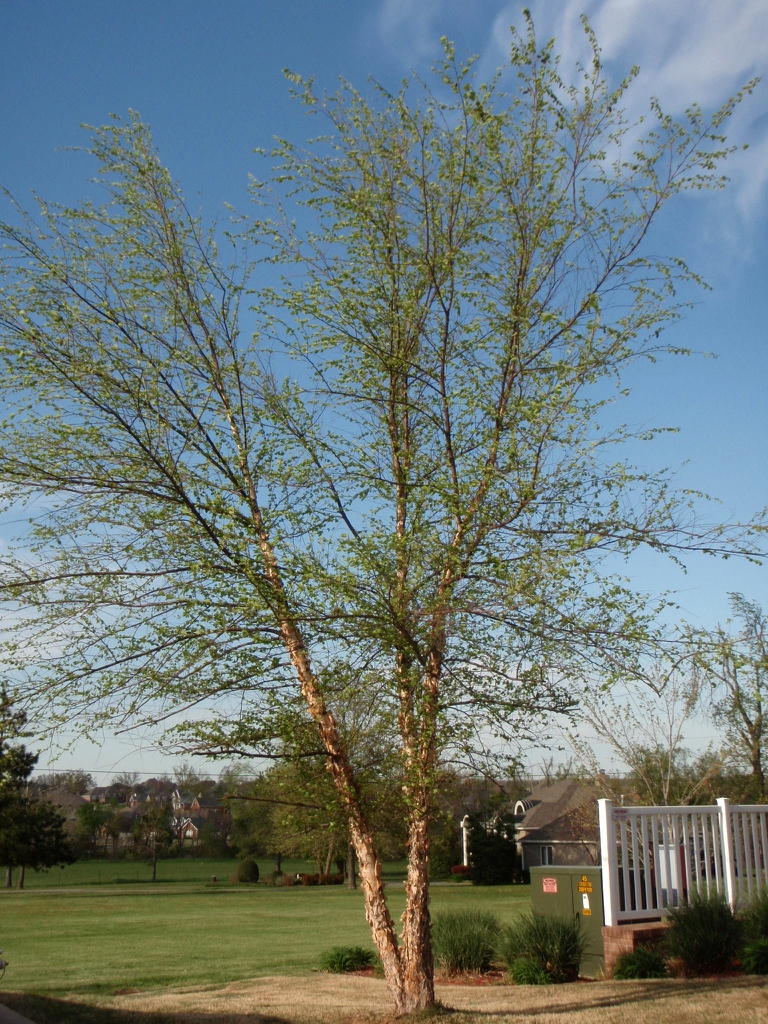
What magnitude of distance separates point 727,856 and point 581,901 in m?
1.99

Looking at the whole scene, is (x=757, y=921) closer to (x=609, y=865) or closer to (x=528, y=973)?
(x=609, y=865)

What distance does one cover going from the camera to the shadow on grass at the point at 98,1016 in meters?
8.62

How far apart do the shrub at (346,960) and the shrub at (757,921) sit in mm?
6349

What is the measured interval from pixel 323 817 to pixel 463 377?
4.40m

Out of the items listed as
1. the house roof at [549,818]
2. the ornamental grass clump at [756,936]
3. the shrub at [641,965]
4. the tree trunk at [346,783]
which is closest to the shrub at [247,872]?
the house roof at [549,818]

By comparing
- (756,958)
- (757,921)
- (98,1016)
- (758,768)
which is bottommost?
(98,1016)

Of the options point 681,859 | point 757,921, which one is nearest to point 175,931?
point 681,859

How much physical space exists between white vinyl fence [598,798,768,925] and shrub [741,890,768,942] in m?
0.53

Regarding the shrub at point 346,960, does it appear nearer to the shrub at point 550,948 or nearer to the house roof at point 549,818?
the shrub at point 550,948

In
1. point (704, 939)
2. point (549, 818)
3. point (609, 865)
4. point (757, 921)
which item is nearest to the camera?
point (704, 939)

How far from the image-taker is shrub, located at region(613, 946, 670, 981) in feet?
33.8

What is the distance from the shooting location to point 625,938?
35.6 feet

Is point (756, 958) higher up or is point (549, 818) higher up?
point (756, 958)

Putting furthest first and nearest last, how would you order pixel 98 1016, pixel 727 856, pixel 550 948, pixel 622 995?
1. pixel 727 856
2. pixel 550 948
3. pixel 98 1016
4. pixel 622 995
